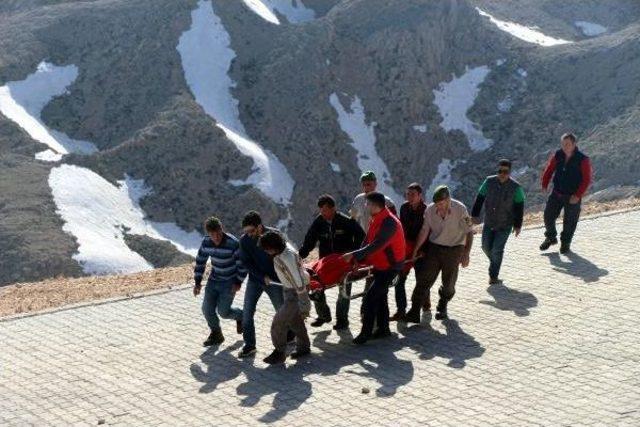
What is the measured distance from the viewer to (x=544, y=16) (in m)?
77.3

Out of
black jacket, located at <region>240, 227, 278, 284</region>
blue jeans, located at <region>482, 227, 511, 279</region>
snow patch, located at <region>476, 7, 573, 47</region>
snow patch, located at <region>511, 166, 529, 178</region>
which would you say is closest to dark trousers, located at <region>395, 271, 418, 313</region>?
black jacket, located at <region>240, 227, 278, 284</region>

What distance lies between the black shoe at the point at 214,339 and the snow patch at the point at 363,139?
4466cm

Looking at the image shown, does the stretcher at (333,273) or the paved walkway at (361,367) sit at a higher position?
the stretcher at (333,273)

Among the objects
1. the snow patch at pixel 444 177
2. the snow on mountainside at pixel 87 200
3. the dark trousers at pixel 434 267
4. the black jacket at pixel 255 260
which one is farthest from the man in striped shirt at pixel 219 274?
the snow patch at pixel 444 177

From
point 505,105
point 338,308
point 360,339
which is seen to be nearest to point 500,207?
point 338,308

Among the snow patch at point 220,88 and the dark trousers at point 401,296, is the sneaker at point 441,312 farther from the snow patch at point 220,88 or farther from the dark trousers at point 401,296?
the snow patch at point 220,88

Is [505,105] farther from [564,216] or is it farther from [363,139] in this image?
[564,216]

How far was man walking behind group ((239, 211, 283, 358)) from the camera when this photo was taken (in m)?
10.9

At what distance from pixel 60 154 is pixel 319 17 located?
26765mm

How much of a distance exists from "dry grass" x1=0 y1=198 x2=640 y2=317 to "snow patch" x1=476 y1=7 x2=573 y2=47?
163ft

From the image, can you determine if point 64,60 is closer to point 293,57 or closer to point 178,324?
point 293,57

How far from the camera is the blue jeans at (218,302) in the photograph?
38.6ft

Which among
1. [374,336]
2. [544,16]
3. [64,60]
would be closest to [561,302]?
[374,336]

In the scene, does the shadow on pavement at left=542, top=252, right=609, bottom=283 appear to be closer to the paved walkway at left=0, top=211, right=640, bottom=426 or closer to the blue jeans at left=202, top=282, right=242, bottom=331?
the paved walkway at left=0, top=211, right=640, bottom=426
